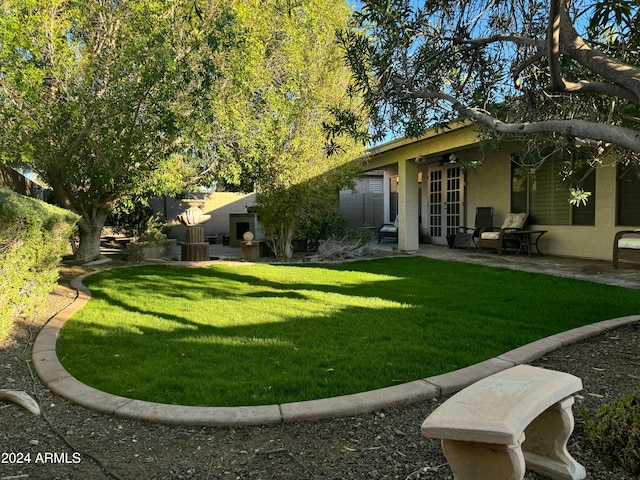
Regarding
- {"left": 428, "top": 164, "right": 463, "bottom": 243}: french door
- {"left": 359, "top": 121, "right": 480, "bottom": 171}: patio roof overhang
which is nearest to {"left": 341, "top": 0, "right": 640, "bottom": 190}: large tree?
{"left": 359, "top": 121, "right": 480, "bottom": 171}: patio roof overhang

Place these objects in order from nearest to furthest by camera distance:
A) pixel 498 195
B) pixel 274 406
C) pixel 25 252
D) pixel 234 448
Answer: pixel 234 448 → pixel 274 406 → pixel 25 252 → pixel 498 195

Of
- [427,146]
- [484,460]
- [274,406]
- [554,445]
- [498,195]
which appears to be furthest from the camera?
[498,195]

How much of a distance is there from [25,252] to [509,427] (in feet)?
13.0

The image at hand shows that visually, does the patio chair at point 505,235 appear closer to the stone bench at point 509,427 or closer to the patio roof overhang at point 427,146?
the patio roof overhang at point 427,146

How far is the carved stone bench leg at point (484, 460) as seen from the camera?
150 cm

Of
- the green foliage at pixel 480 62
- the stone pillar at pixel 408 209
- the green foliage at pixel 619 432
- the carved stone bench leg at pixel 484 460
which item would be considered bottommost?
the green foliage at pixel 619 432

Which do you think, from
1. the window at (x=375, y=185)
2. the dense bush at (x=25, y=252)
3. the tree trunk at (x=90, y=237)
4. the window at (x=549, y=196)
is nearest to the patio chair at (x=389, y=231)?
the window at (x=549, y=196)

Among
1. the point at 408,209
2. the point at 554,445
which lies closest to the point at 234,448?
the point at 554,445

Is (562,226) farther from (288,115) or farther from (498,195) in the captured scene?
(288,115)

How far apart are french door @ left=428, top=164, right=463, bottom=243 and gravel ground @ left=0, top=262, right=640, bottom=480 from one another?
10856 mm

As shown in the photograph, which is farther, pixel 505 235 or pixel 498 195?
pixel 498 195

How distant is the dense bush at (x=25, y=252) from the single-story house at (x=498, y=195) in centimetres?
550

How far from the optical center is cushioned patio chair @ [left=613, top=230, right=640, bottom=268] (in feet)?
22.7

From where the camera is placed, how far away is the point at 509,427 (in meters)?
1.46
